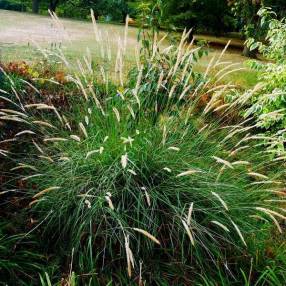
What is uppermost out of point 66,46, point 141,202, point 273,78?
point 141,202

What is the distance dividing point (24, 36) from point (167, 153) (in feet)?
27.3

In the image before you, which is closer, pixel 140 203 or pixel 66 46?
pixel 140 203

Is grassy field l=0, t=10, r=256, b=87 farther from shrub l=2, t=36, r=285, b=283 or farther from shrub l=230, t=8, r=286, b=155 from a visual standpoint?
shrub l=2, t=36, r=285, b=283

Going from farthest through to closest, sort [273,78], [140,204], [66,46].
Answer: [66,46]
[273,78]
[140,204]

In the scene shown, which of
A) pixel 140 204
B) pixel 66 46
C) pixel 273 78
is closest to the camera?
pixel 140 204

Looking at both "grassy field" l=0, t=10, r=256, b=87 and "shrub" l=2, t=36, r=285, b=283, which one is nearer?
"shrub" l=2, t=36, r=285, b=283

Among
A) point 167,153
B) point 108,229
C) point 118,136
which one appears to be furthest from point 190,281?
point 118,136

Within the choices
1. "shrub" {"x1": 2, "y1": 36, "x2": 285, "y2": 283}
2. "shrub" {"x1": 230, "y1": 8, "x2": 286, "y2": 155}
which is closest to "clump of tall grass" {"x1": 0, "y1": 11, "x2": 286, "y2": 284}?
"shrub" {"x1": 2, "y1": 36, "x2": 285, "y2": 283}

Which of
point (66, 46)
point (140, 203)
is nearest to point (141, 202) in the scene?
point (140, 203)

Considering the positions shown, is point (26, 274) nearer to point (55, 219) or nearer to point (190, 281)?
point (55, 219)

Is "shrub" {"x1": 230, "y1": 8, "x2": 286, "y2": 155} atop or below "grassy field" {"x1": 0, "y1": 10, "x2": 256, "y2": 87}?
atop

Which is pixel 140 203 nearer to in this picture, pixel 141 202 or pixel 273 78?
pixel 141 202

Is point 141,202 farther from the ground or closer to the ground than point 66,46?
farther from the ground

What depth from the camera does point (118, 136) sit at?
346cm
